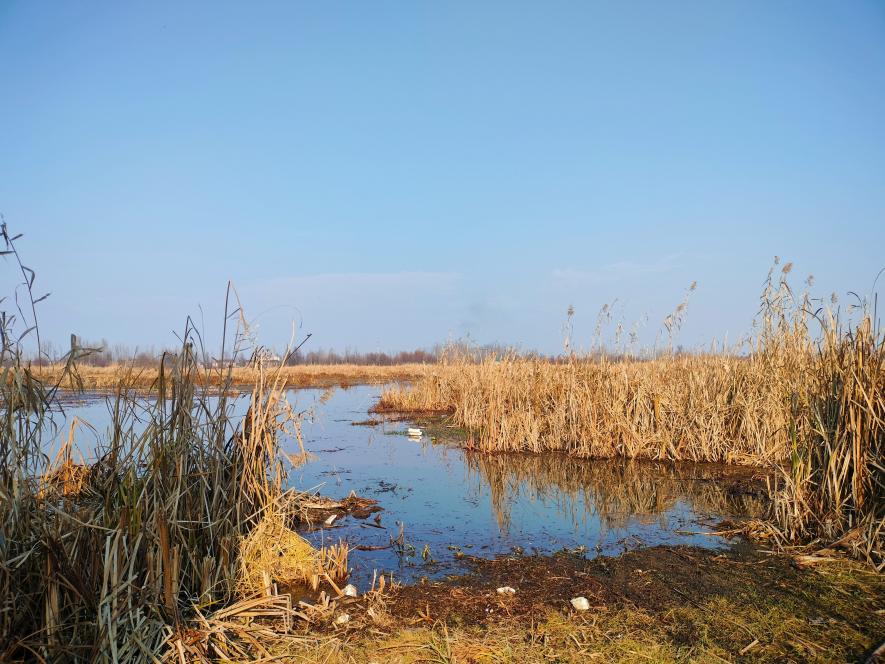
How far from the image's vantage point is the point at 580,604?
3.76m

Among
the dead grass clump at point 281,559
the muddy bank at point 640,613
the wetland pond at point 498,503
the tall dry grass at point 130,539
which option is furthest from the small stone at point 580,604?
the tall dry grass at point 130,539

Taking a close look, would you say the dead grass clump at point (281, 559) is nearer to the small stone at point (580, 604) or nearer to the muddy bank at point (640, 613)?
the muddy bank at point (640, 613)

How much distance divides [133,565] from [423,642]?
1699mm

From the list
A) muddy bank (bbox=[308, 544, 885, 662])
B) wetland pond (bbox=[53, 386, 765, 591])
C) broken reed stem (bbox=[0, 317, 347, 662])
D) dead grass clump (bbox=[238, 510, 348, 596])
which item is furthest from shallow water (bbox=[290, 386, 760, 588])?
broken reed stem (bbox=[0, 317, 347, 662])

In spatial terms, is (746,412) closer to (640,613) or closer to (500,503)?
(500,503)

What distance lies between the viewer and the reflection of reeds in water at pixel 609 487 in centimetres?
654

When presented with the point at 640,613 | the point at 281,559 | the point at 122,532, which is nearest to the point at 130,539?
the point at 122,532

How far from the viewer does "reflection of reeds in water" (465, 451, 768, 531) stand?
654 cm

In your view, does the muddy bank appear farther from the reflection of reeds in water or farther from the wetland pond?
the reflection of reeds in water

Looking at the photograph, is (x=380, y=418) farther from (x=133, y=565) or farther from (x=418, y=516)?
(x=133, y=565)

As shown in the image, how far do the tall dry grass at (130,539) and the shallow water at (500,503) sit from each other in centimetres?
125

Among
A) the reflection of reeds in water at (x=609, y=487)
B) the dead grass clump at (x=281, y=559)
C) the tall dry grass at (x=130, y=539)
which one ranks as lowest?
A: the reflection of reeds in water at (x=609, y=487)

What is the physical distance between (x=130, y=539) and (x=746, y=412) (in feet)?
28.0

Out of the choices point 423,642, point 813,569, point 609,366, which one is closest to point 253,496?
point 423,642
